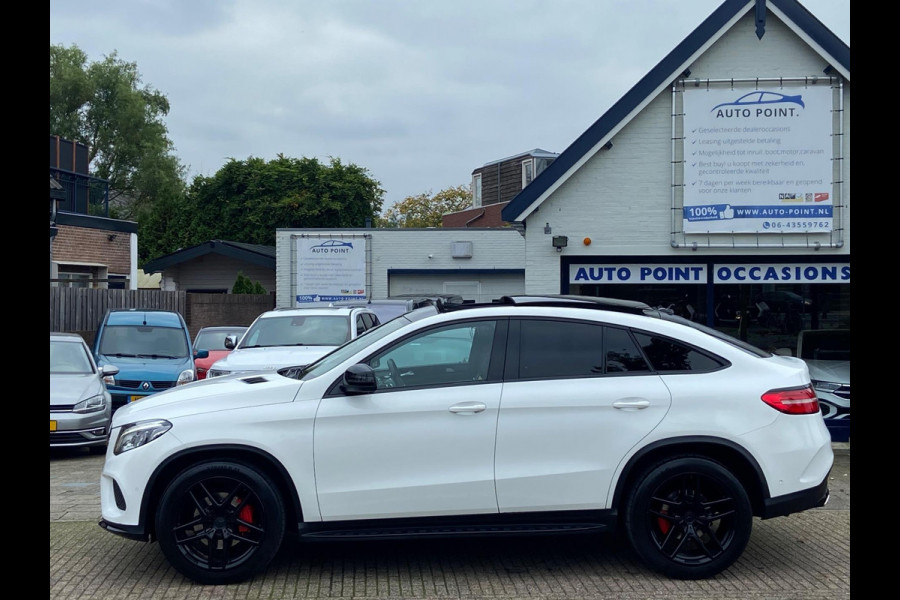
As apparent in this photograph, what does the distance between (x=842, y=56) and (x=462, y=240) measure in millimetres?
16749

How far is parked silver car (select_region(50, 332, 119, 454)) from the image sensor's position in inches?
461

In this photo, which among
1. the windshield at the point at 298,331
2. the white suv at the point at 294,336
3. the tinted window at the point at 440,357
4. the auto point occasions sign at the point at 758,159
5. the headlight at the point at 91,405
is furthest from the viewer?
the auto point occasions sign at the point at 758,159

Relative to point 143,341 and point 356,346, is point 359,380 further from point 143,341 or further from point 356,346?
point 143,341

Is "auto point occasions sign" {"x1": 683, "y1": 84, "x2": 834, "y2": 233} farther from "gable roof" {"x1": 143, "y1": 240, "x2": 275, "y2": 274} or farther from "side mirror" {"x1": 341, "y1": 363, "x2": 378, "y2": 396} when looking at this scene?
"gable roof" {"x1": 143, "y1": 240, "x2": 275, "y2": 274}

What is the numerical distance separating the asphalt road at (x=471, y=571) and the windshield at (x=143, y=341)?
883 centimetres

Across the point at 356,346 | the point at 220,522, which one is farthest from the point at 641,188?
the point at 220,522

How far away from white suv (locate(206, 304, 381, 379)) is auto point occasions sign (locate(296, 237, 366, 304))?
13820 mm

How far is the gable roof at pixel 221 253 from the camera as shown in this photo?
33.8 meters

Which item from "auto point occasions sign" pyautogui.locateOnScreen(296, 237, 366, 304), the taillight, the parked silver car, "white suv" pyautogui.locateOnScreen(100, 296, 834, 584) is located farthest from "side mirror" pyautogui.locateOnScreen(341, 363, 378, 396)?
"auto point occasions sign" pyautogui.locateOnScreen(296, 237, 366, 304)

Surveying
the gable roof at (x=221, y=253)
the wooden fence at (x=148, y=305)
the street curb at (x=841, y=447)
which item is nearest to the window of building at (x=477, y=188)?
the gable roof at (x=221, y=253)

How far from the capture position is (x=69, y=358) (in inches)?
521

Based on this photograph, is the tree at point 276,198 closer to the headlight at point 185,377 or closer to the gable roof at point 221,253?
the gable roof at point 221,253
